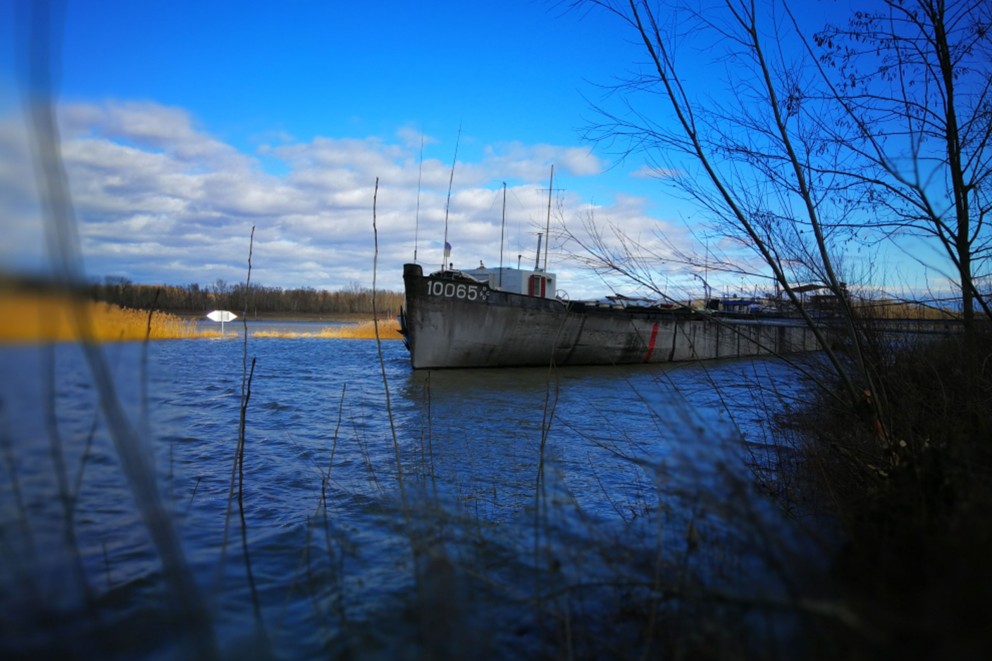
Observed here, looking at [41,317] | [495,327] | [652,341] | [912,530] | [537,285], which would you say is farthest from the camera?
[652,341]

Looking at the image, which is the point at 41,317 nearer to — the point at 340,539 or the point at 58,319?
the point at 58,319

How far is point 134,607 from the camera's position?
2824mm

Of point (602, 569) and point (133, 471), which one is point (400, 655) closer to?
point (602, 569)

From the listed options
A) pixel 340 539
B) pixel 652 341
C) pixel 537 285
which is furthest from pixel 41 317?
pixel 652 341

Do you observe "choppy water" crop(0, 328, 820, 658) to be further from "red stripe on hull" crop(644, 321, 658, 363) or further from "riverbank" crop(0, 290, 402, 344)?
"red stripe on hull" crop(644, 321, 658, 363)

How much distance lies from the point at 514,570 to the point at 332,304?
3203 inches

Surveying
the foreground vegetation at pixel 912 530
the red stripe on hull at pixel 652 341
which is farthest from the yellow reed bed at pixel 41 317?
the red stripe on hull at pixel 652 341

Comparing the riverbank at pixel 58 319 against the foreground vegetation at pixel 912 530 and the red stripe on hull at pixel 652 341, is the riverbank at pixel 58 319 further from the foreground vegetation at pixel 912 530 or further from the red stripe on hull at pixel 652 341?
the red stripe on hull at pixel 652 341

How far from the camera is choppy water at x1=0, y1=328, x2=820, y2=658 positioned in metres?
1.59

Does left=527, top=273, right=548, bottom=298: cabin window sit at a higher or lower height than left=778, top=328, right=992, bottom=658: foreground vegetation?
higher

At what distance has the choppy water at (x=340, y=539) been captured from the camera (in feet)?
5.22

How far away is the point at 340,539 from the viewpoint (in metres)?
3.59

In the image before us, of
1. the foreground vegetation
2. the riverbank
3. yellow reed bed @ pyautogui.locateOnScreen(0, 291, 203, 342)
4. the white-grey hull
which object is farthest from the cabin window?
yellow reed bed @ pyautogui.locateOnScreen(0, 291, 203, 342)

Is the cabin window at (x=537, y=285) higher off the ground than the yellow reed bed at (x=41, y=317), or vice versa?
the cabin window at (x=537, y=285)
